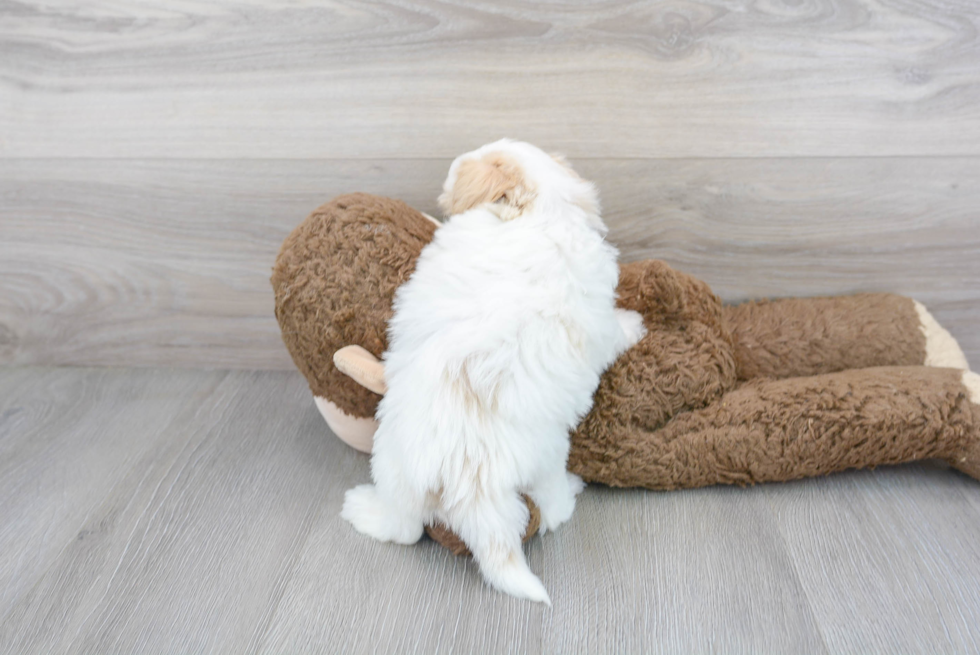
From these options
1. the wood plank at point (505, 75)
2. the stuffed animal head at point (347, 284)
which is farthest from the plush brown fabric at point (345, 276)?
the wood plank at point (505, 75)

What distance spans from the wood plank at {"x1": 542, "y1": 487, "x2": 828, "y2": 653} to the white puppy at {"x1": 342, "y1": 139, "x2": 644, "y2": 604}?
0.05 m

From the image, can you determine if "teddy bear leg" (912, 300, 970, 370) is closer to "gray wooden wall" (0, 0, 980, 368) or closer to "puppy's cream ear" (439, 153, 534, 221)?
"gray wooden wall" (0, 0, 980, 368)

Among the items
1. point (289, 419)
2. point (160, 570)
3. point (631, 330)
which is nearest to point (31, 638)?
point (160, 570)

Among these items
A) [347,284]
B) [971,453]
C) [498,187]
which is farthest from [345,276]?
[971,453]

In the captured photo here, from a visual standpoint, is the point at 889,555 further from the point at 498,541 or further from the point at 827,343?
the point at 498,541

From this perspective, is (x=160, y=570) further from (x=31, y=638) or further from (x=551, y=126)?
(x=551, y=126)

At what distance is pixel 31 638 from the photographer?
811mm

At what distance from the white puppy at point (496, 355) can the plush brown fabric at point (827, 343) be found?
0.35m

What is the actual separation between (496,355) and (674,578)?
1.19 feet

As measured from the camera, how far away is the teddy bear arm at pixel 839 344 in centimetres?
112

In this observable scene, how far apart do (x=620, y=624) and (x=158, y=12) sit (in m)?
1.14

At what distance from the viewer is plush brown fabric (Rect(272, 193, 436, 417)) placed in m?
0.95

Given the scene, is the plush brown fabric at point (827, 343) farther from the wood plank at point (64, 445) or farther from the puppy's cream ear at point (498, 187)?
the wood plank at point (64, 445)

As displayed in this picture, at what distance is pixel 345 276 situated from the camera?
95 centimetres
